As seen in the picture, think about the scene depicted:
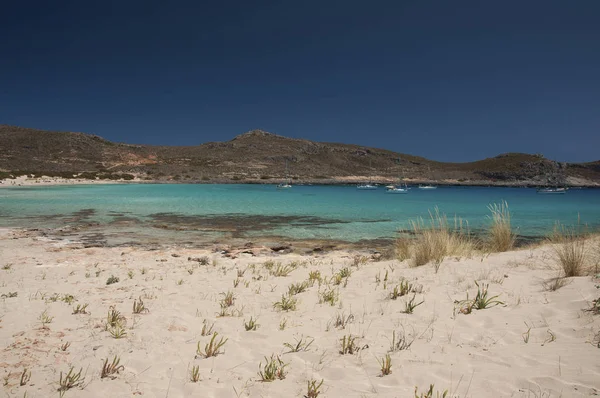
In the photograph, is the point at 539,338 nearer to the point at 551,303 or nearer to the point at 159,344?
the point at 551,303

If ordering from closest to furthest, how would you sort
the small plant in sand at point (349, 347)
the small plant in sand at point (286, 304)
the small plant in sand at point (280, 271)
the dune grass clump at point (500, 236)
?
the small plant in sand at point (349, 347), the small plant in sand at point (286, 304), the small plant in sand at point (280, 271), the dune grass clump at point (500, 236)

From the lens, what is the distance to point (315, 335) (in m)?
4.32

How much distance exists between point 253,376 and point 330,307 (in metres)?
2.10

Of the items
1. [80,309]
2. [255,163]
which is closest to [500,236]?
[80,309]

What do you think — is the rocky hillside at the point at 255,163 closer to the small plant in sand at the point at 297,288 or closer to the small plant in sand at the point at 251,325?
the small plant in sand at the point at 297,288

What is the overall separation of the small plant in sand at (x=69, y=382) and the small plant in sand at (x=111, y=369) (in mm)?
173

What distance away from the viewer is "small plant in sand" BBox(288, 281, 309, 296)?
596 cm

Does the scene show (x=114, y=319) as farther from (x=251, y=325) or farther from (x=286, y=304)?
(x=286, y=304)

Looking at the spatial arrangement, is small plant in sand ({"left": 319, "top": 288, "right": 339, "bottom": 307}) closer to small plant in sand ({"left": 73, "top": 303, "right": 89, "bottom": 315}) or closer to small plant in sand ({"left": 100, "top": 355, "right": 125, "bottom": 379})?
small plant in sand ({"left": 100, "top": 355, "right": 125, "bottom": 379})

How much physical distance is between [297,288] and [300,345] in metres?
2.11

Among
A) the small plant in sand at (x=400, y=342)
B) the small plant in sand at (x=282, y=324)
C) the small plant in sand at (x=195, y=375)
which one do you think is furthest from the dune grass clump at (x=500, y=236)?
the small plant in sand at (x=195, y=375)

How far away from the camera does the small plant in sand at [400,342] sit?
381 centimetres

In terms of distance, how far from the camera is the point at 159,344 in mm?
4094

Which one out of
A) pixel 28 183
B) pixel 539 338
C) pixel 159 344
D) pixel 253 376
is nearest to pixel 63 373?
pixel 159 344
